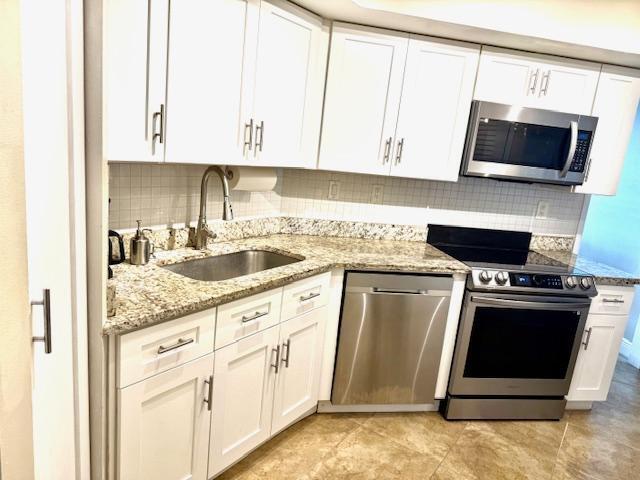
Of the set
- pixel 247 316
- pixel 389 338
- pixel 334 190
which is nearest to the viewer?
pixel 247 316

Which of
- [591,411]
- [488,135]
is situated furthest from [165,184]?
[591,411]

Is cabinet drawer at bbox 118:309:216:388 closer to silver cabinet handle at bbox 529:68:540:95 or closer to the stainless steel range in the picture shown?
the stainless steel range

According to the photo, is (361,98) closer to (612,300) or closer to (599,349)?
(612,300)

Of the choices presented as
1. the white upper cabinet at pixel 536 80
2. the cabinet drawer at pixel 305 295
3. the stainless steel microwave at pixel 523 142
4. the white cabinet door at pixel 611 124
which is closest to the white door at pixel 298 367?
the cabinet drawer at pixel 305 295

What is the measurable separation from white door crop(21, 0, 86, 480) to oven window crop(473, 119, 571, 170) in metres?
2.17

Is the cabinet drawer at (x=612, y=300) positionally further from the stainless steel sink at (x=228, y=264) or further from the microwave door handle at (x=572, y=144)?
the stainless steel sink at (x=228, y=264)

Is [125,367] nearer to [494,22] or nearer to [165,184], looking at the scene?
[165,184]

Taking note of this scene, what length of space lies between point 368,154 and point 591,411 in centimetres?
223

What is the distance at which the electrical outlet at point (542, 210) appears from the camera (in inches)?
123

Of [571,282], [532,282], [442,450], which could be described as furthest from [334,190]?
[442,450]

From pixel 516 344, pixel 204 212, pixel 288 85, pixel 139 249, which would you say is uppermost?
pixel 288 85

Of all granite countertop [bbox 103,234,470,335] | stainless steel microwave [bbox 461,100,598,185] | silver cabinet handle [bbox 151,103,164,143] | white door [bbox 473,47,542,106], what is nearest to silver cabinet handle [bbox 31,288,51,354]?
granite countertop [bbox 103,234,470,335]

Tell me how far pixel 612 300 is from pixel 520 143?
1.12 metres

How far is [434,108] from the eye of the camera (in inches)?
101
